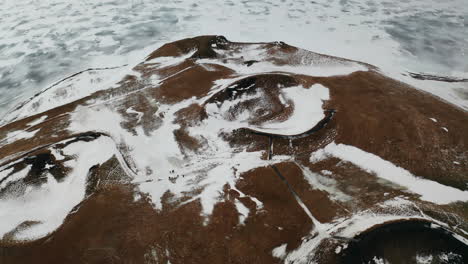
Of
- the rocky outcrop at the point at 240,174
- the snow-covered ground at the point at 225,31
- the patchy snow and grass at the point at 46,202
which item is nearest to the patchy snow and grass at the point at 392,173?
the rocky outcrop at the point at 240,174

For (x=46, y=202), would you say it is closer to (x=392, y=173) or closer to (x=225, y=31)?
(x=392, y=173)

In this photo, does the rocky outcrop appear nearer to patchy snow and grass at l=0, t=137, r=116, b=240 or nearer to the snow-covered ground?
patchy snow and grass at l=0, t=137, r=116, b=240

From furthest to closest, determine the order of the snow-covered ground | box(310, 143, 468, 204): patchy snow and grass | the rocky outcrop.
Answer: the snow-covered ground
box(310, 143, 468, 204): patchy snow and grass
the rocky outcrop

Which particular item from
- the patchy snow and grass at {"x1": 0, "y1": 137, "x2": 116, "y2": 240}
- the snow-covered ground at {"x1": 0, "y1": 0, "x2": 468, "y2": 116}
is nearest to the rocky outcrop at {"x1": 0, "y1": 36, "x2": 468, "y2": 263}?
the patchy snow and grass at {"x1": 0, "y1": 137, "x2": 116, "y2": 240}

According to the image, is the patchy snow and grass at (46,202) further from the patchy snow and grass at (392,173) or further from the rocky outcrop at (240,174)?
the patchy snow and grass at (392,173)

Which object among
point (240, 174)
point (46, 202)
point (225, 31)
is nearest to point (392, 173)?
point (240, 174)

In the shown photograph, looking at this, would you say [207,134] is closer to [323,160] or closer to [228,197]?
[228,197]
